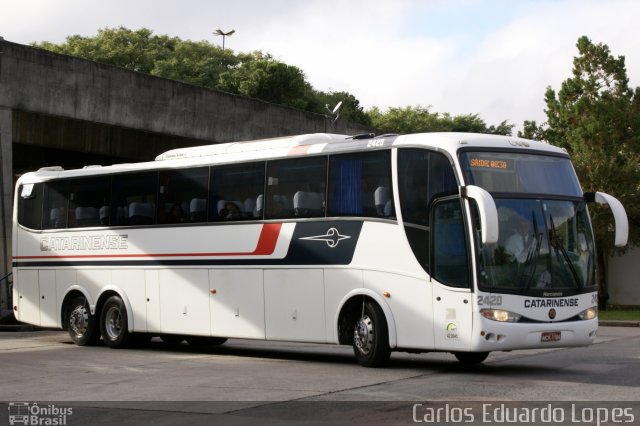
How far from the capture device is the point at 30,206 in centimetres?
2277

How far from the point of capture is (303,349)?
69.2 ft

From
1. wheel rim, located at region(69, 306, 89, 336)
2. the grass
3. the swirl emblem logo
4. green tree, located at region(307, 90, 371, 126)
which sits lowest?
the grass

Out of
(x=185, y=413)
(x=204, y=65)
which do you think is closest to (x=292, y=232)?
(x=185, y=413)

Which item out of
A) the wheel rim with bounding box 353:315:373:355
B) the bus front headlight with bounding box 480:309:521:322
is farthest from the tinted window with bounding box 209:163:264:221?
the bus front headlight with bounding box 480:309:521:322

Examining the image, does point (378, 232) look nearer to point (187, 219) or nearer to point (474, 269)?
point (474, 269)

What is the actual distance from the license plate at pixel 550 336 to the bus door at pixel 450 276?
1036mm

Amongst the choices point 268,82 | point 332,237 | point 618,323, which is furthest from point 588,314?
point 268,82

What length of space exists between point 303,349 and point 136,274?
3656mm

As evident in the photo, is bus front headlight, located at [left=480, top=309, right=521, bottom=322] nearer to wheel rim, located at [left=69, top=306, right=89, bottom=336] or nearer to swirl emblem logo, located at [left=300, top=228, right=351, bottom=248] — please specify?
swirl emblem logo, located at [left=300, top=228, right=351, bottom=248]

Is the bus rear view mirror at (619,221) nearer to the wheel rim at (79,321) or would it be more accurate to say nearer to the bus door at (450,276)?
the bus door at (450,276)

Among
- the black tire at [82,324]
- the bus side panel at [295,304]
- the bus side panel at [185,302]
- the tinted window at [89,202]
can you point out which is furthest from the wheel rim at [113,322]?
the bus side panel at [295,304]

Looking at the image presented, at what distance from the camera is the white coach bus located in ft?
47.9

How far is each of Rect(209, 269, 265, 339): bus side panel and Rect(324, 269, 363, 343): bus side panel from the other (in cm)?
161

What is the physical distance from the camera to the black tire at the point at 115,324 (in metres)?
20.4
